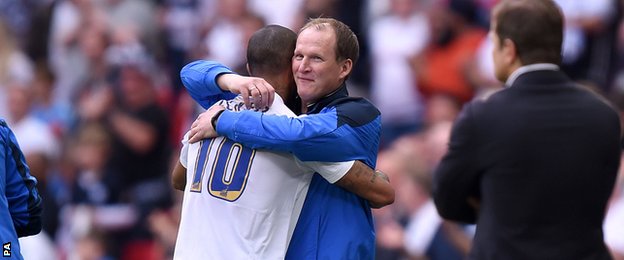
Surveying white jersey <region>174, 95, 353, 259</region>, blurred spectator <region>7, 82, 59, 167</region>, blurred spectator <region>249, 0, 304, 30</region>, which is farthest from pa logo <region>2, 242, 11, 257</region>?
blurred spectator <region>7, 82, 59, 167</region>

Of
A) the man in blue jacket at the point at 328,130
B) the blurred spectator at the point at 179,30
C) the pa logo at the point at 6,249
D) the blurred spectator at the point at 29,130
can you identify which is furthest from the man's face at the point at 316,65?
the blurred spectator at the point at 29,130

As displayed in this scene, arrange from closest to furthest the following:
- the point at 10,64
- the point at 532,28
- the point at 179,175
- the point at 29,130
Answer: the point at 532,28, the point at 179,175, the point at 29,130, the point at 10,64

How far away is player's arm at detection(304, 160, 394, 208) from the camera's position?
517cm

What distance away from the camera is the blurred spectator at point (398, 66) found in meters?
10.2

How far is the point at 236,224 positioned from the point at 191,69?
841mm

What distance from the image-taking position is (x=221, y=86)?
5.45 meters

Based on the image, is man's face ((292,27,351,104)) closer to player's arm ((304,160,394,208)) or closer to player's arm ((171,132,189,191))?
player's arm ((304,160,394,208))

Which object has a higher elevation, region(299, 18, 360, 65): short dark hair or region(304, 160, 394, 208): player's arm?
region(299, 18, 360, 65): short dark hair

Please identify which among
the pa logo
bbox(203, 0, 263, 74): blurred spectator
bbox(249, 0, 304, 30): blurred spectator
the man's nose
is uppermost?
the man's nose

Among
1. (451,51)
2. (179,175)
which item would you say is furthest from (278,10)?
(179,175)

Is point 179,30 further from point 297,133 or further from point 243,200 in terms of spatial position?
point 297,133

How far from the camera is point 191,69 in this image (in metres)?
5.66

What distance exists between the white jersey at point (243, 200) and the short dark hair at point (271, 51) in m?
0.15

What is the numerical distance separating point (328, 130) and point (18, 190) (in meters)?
1.35
